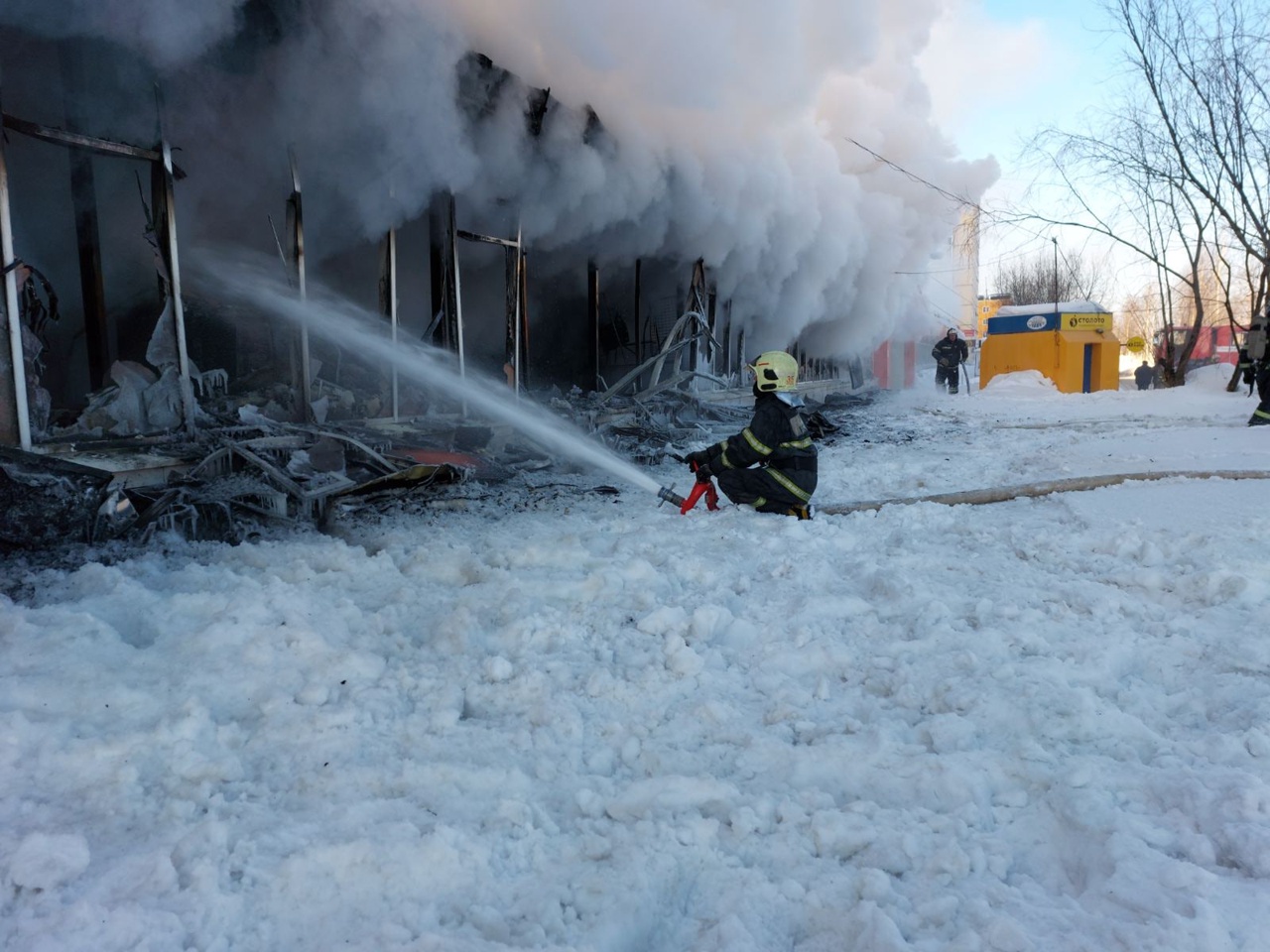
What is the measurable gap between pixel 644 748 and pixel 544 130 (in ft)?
25.3

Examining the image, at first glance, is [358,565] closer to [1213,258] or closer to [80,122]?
[80,122]

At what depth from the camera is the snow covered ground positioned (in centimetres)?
149

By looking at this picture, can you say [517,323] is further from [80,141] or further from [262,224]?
[80,141]

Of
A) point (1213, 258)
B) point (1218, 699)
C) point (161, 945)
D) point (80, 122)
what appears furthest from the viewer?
point (1213, 258)

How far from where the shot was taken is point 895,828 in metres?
1.72

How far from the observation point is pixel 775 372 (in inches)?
183

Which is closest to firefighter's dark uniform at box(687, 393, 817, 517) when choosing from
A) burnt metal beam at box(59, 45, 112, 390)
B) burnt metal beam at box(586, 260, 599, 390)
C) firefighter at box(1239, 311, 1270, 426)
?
burnt metal beam at box(59, 45, 112, 390)

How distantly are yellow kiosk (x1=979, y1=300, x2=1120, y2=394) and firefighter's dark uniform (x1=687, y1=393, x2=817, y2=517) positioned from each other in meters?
13.8

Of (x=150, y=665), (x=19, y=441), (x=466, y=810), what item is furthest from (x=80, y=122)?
(x=466, y=810)

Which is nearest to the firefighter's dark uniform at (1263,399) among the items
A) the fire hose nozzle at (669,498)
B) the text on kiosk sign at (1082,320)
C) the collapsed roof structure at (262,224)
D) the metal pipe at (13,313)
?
the collapsed roof structure at (262,224)

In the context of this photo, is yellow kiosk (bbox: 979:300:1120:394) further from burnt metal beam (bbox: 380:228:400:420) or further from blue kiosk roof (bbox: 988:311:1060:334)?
burnt metal beam (bbox: 380:228:400:420)

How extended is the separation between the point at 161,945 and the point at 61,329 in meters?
7.36

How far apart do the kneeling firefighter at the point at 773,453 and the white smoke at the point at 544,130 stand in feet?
13.2

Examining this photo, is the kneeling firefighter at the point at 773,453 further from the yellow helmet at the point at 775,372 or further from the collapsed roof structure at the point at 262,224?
the collapsed roof structure at the point at 262,224
